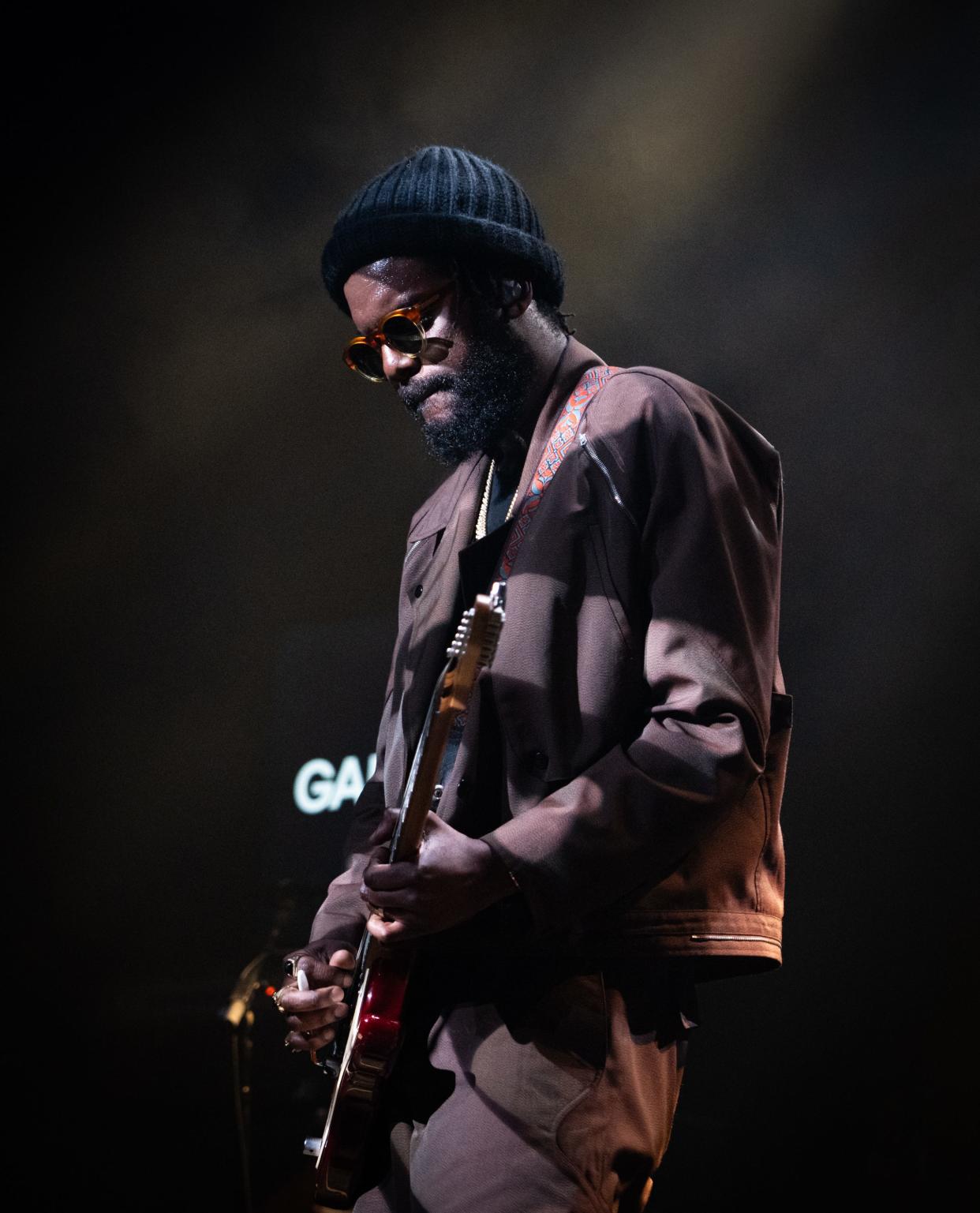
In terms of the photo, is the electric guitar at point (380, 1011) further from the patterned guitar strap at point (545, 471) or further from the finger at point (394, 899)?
the patterned guitar strap at point (545, 471)

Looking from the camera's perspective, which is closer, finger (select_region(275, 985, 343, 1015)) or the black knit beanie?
finger (select_region(275, 985, 343, 1015))

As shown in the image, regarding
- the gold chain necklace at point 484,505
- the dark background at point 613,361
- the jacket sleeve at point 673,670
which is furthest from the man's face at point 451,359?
the dark background at point 613,361

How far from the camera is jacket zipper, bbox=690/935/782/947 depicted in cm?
161

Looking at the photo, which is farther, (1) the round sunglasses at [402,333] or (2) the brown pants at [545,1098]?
(1) the round sunglasses at [402,333]

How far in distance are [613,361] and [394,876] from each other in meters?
3.64

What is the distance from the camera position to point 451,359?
2260mm

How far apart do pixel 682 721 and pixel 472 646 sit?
0.36 meters

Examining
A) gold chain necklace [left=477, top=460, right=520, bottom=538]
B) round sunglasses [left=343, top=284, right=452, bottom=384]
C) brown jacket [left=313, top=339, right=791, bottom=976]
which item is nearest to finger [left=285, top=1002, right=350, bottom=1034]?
brown jacket [left=313, top=339, right=791, bottom=976]

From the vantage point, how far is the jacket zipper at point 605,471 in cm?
179

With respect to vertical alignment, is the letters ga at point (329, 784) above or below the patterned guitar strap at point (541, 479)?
below

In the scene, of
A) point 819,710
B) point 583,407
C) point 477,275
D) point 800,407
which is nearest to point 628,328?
point 800,407

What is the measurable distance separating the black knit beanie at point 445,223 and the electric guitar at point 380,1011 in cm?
108

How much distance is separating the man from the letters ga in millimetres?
2945

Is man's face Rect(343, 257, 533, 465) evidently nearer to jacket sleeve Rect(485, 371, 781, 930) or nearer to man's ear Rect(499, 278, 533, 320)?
man's ear Rect(499, 278, 533, 320)
